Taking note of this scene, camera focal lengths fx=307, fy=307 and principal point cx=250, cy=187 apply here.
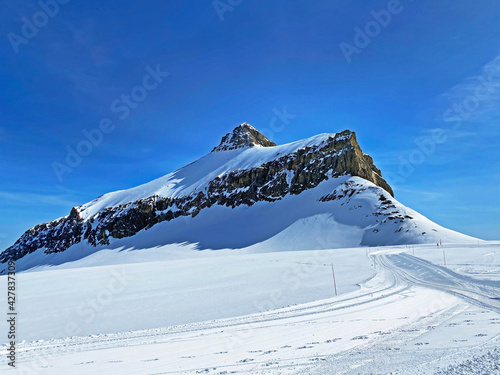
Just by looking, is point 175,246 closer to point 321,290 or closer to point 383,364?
point 321,290

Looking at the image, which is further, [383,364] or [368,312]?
[368,312]

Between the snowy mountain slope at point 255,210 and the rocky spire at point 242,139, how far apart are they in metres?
1.04

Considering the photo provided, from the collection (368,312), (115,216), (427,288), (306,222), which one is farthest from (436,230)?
(115,216)

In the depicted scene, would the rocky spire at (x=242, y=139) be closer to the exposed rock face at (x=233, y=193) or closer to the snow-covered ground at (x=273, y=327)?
the exposed rock face at (x=233, y=193)

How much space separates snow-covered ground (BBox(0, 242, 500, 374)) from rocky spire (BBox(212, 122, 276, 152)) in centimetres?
12273

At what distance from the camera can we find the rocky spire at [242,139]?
138m

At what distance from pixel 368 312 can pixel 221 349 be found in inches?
189

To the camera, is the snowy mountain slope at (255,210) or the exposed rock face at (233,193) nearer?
the snowy mountain slope at (255,210)

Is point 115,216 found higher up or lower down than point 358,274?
higher up

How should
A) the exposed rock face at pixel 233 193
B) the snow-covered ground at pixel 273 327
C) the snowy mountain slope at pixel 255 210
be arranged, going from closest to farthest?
the snow-covered ground at pixel 273 327 < the snowy mountain slope at pixel 255 210 < the exposed rock face at pixel 233 193

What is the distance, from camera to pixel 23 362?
6922 mm

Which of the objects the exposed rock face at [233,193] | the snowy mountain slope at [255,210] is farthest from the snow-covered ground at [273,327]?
the exposed rock face at [233,193]

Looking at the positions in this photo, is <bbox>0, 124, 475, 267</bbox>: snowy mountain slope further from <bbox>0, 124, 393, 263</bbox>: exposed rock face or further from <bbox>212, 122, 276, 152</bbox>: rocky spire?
<bbox>212, 122, 276, 152</bbox>: rocky spire

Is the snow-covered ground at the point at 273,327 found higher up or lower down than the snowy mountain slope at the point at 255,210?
lower down
